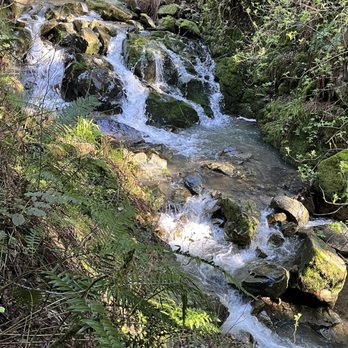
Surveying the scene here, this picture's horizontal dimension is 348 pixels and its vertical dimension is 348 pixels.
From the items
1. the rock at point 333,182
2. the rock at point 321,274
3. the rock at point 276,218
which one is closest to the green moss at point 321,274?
the rock at point 321,274

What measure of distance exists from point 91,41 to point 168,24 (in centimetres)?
285

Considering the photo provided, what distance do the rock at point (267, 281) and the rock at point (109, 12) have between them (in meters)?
9.68

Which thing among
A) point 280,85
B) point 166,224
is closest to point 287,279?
point 166,224

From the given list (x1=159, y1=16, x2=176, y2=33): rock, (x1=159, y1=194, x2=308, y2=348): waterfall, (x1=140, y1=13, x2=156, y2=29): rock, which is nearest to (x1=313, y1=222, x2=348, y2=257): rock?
(x1=159, y1=194, x2=308, y2=348): waterfall

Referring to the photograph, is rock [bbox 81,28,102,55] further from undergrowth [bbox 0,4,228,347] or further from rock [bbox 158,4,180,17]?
undergrowth [bbox 0,4,228,347]

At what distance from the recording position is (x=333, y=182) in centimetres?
587

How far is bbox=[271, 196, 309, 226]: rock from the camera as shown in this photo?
5.62 metres

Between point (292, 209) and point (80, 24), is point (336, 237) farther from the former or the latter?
point (80, 24)

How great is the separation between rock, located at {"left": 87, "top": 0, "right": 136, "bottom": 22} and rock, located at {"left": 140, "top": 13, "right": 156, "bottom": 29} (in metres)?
0.37

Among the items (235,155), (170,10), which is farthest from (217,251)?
(170,10)

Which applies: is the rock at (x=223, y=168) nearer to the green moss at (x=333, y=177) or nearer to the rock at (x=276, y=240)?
the green moss at (x=333, y=177)

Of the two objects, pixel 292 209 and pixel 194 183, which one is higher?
pixel 292 209

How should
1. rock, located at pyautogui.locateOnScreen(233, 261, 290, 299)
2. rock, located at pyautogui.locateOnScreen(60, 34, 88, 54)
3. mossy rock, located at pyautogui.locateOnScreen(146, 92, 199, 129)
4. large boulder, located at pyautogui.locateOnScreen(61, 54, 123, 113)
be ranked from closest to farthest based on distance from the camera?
rock, located at pyautogui.locateOnScreen(233, 261, 290, 299) → large boulder, located at pyautogui.locateOnScreen(61, 54, 123, 113) → mossy rock, located at pyautogui.locateOnScreen(146, 92, 199, 129) → rock, located at pyautogui.locateOnScreen(60, 34, 88, 54)

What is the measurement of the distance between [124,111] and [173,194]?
367 centimetres
